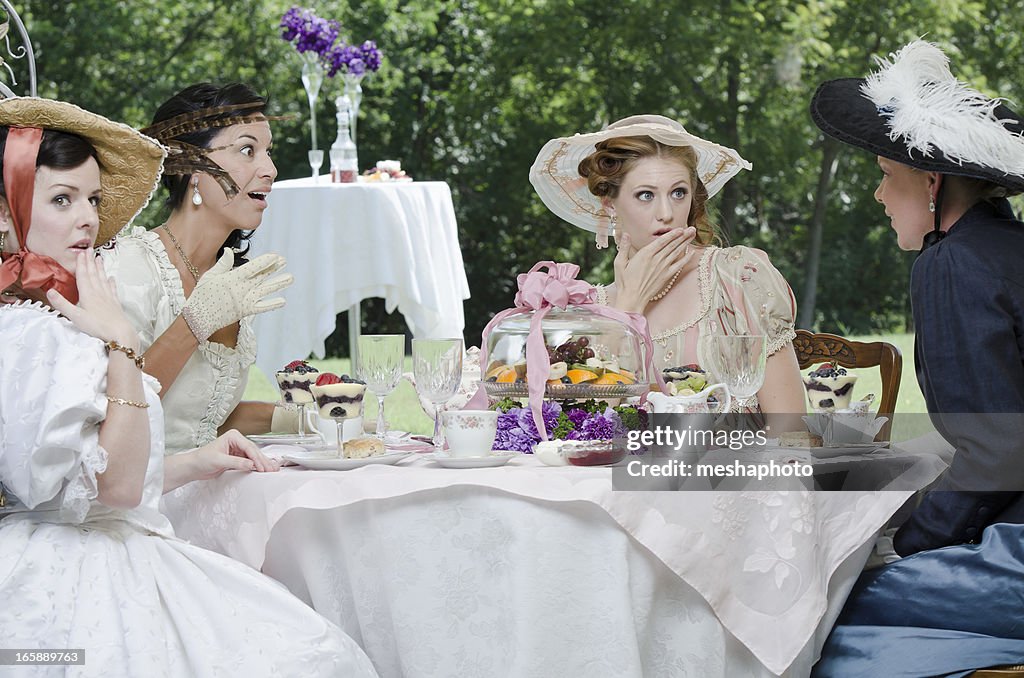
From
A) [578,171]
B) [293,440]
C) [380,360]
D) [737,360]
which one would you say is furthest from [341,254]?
[737,360]

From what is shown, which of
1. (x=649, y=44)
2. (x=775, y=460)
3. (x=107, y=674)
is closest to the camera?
(x=107, y=674)

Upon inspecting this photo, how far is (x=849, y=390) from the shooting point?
2.42 metres

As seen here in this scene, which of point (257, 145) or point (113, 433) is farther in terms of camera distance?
point (257, 145)

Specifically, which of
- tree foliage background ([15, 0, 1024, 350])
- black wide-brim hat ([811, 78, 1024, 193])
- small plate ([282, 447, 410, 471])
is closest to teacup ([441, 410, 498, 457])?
small plate ([282, 447, 410, 471])

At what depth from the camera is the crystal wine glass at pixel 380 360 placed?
91.6 inches

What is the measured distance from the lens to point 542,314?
7.60ft

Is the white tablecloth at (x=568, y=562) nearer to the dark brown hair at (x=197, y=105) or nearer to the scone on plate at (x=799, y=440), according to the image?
the scone on plate at (x=799, y=440)

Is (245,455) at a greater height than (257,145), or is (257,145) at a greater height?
(257,145)

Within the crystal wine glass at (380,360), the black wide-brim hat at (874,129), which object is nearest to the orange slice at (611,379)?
the crystal wine glass at (380,360)

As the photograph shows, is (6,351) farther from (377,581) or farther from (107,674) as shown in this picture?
(377,581)

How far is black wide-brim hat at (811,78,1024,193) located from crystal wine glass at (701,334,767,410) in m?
0.48

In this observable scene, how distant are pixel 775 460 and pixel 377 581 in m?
0.72

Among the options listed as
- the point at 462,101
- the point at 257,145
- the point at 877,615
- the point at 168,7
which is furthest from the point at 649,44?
the point at 877,615

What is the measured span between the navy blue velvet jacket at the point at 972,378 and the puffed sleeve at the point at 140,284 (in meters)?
1.68
